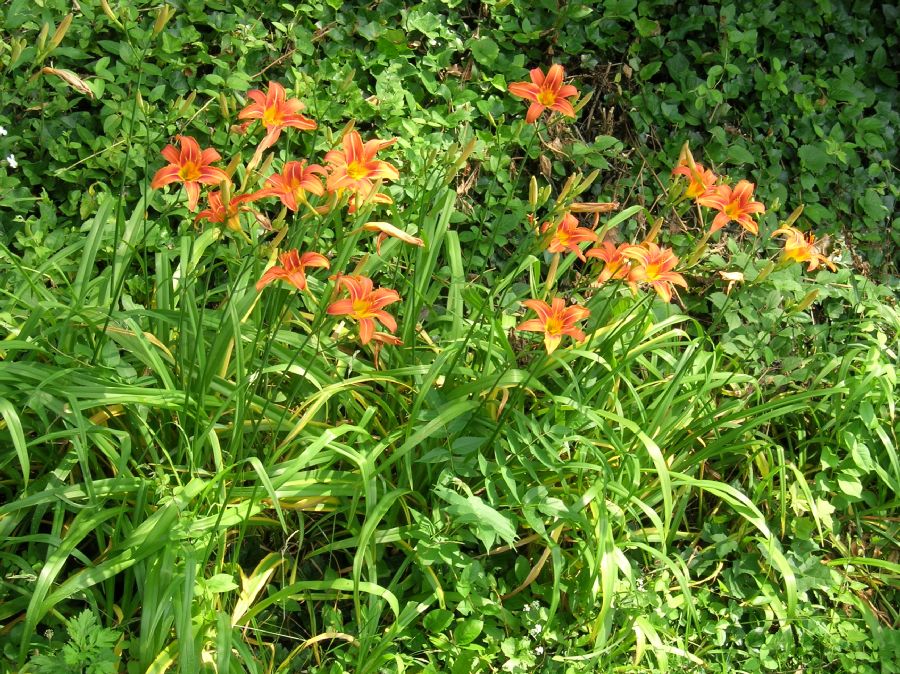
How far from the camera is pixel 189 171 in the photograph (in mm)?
2004

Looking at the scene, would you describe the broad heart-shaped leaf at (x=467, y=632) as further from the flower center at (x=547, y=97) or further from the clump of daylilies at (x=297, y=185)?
the flower center at (x=547, y=97)

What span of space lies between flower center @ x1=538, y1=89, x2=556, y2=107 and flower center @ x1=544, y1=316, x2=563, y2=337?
1.70ft

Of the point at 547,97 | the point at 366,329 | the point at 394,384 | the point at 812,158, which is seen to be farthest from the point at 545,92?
the point at 812,158

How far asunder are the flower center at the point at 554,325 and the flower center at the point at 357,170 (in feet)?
1.73

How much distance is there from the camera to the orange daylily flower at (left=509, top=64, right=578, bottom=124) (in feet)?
7.11

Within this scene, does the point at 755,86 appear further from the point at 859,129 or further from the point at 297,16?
the point at 297,16

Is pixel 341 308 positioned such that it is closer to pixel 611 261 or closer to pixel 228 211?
pixel 228 211

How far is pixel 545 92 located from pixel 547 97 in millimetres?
13

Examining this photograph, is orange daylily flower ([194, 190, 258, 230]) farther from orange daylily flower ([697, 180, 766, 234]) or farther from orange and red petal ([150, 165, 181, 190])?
orange daylily flower ([697, 180, 766, 234])

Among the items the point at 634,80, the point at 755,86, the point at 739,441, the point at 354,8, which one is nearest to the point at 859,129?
the point at 755,86

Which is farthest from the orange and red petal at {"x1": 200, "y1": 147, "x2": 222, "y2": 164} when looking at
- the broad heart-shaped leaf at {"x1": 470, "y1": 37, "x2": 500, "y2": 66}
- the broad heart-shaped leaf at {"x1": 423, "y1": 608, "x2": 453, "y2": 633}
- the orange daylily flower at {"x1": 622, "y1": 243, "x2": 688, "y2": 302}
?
the broad heart-shaped leaf at {"x1": 470, "y1": 37, "x2": 500, "y2": 66}

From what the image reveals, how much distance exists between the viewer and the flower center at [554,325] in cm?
210

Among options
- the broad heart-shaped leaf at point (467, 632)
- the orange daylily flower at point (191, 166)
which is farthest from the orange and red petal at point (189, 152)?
the broad heart-shaped leaf at point (467, 632)

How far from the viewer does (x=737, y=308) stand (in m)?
3.24
